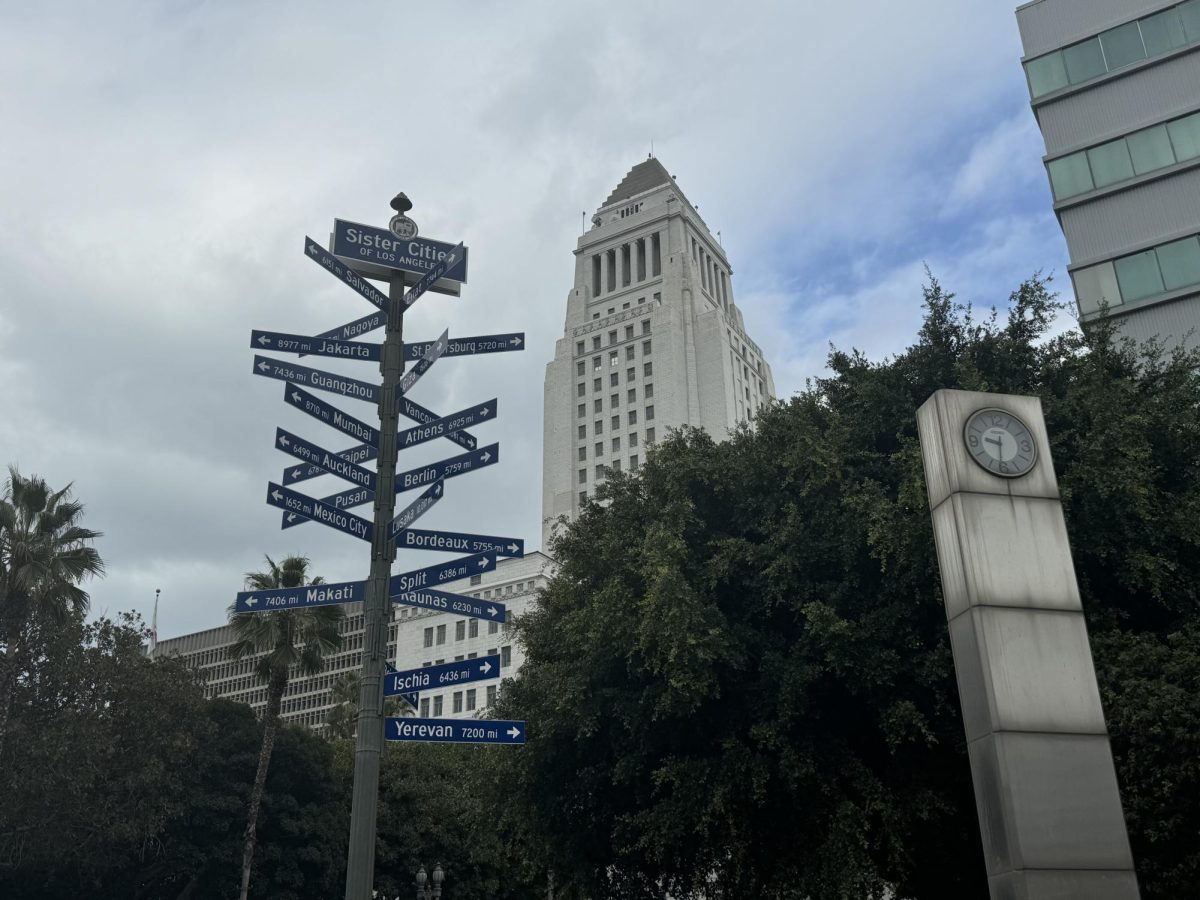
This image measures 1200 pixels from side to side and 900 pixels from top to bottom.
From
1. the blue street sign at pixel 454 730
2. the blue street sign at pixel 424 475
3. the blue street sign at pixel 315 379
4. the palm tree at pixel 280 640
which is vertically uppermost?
the palm tree at pixel 280 640

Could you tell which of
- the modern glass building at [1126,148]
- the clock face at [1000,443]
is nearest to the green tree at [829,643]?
the clock face at [1000,443]

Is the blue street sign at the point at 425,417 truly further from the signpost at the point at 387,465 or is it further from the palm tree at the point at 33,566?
the palm tree at the point at 33,566

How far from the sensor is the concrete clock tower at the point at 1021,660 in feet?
42.7

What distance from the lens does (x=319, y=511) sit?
1152cm

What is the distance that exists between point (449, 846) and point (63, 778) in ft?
55.4

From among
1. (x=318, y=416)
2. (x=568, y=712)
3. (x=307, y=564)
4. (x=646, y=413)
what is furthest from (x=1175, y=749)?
(x=646, y=413)

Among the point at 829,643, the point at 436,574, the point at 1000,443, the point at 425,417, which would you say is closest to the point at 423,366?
the point at 425,417

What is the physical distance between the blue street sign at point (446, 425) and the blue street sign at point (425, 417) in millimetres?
95

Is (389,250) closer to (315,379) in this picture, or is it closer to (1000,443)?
(315,379)

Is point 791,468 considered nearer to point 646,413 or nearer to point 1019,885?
point 1019,885

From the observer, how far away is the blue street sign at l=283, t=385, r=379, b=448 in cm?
1174

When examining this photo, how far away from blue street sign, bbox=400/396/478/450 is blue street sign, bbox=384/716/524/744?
3.02 metres

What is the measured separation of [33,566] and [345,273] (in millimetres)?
25103

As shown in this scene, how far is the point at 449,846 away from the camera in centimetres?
4494
